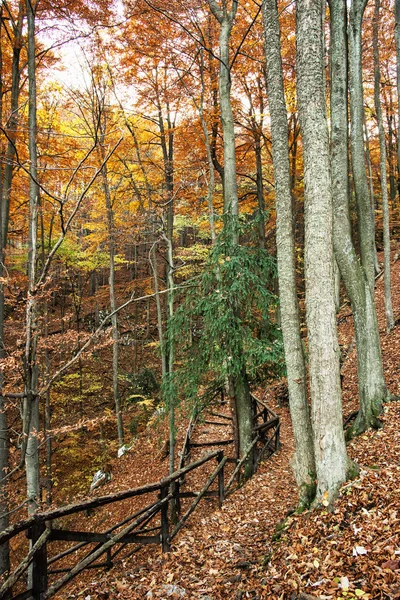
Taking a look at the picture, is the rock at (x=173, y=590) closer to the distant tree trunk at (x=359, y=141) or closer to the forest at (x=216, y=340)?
the forest at (x=216, y=340)

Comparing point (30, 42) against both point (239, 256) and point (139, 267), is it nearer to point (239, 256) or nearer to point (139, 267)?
point (239, 256)

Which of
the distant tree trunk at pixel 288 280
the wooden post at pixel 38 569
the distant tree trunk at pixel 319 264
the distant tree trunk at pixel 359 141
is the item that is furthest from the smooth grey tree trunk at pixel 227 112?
the wooden post at pixel 38 569

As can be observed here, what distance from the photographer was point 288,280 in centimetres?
489

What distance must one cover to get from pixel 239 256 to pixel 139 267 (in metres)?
19.8

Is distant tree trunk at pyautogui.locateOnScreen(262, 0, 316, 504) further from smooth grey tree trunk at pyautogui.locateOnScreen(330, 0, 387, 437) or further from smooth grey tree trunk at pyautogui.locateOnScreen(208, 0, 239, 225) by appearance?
smooth grey tree trunk at pyautogui.locateOnScreen(208, 0, 239, 225)

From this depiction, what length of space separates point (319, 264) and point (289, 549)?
2.95 metres

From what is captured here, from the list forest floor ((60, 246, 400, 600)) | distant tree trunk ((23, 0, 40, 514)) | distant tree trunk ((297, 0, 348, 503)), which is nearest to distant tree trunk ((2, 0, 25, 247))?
distant tree trunk ((23, 0, 40, 514))

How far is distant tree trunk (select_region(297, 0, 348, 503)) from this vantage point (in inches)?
157

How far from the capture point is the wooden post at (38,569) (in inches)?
132

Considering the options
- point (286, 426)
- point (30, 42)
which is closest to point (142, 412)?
point (286, 426)

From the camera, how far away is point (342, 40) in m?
6.28

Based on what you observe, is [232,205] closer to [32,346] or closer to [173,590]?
[32,346]

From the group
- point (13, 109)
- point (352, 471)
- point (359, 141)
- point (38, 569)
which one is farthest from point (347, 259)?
point (13, 109)

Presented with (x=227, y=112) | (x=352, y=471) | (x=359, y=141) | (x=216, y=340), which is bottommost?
(x=352, y=471)
